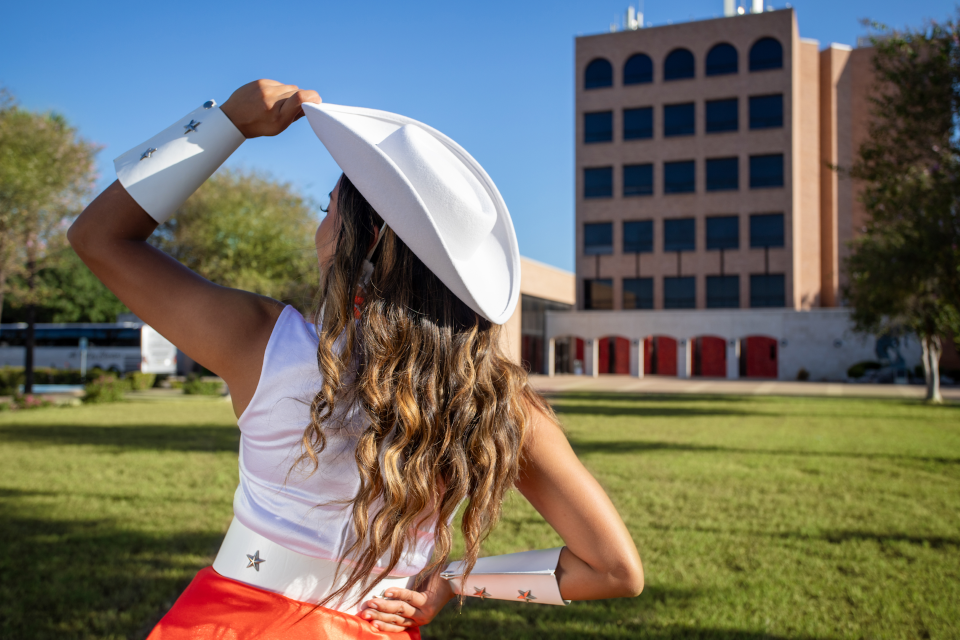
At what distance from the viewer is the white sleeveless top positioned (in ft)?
3.97

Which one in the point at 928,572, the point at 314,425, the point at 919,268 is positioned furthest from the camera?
the point at 919,268

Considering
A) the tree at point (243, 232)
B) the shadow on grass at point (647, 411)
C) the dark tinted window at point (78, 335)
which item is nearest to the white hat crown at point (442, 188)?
the shadow on grass at point (647, 411)

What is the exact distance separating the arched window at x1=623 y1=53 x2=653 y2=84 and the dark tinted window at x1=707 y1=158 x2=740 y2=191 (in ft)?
22.5

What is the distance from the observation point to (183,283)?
48.5 inches

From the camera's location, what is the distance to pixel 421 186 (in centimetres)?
118

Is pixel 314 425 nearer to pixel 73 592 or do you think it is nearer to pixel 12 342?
pixel 73 592

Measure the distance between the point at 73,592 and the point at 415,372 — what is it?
4407 millimetres

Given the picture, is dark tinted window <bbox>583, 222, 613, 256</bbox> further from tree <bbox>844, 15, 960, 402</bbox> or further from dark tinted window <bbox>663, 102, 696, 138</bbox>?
tree <bbox>844, 15, 960, 402</bbox>

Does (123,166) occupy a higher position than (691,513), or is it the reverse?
(123,166)

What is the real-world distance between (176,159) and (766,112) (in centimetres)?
4475

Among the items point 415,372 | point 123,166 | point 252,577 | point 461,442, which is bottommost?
point 252,577

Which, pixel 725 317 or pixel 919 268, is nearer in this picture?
pixel 919 268

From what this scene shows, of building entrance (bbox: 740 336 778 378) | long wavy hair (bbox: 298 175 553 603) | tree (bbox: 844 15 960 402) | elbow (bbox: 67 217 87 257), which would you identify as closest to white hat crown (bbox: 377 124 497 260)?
long wavy hair (bbox: 298 175 553 603)

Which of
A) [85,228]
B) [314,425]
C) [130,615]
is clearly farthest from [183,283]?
[130,615]
